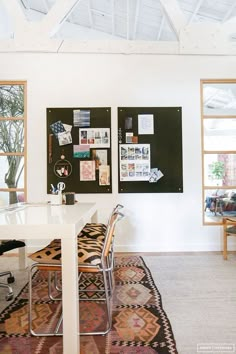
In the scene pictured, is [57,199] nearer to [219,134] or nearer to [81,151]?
[81,151]

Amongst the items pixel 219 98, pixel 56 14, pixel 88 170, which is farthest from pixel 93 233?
pixel 56 14

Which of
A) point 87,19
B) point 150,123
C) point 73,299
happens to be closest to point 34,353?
point 73,299

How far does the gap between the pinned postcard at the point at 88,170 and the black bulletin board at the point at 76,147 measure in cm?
1

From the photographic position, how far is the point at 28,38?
3645mm

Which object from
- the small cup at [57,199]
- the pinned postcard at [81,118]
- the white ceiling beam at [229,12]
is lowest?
the small cup at [57,199]

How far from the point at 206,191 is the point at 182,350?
2.55 metres

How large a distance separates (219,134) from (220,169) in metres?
0.50

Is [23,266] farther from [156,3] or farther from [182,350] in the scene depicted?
[156,3]

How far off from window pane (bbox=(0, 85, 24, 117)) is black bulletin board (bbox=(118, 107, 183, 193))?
1404mm

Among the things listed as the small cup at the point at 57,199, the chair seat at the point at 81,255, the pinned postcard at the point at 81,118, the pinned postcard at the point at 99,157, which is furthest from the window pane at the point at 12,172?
the chair seat at the point at 81,255

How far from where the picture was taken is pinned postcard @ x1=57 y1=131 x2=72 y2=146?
3658mm

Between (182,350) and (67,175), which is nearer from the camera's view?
(182,350)

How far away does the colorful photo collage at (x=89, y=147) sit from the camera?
3.65 meters

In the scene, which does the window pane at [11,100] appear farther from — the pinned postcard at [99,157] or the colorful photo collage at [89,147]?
the pinned postcard at [99,157]
